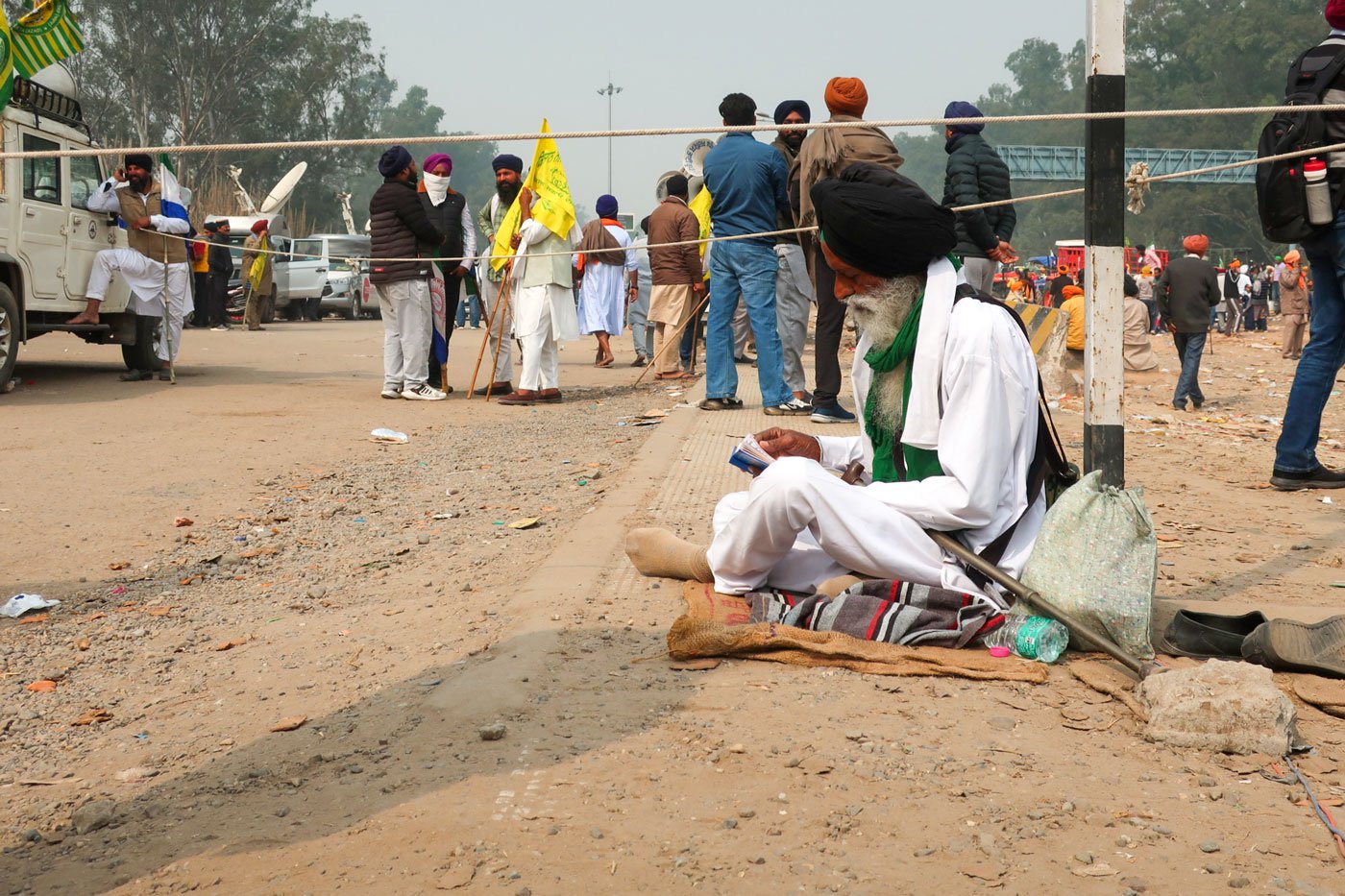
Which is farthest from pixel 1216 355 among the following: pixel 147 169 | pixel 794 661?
pixel 794 661

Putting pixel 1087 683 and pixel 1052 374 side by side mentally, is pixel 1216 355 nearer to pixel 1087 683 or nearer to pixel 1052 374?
pixel 1052 374

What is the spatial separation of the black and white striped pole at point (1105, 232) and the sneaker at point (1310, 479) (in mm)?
2908

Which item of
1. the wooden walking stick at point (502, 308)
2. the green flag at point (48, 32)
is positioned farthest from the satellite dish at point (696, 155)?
the green flag at point (48, 32)

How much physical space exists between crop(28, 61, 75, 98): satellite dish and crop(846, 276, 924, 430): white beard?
9.74 metres

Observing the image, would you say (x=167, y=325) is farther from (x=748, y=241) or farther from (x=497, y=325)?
(x=748, y=241)

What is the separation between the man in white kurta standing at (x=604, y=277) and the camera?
14.6 metres

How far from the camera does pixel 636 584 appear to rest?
414 centimetres

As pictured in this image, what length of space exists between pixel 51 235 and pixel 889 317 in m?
9.58

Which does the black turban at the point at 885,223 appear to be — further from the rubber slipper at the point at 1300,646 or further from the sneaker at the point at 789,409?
the sneaker at the point at 789,409

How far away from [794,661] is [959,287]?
1.09m

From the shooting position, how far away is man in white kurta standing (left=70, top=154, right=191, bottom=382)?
11508 mm

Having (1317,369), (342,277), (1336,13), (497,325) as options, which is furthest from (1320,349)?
(342,277)

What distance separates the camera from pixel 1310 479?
20.3 ft

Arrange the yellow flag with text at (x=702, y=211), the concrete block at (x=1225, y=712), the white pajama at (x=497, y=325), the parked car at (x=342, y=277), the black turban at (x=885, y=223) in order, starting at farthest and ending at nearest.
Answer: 1. the parked car at (x=342, y=277)
2. the yellow flag with text at (x=702, y=211)
3. the white pajama at (x=497, y=325)
4. the black turban at (x=885, y=223)
5. the concrete block at (x=1225, y=712)
